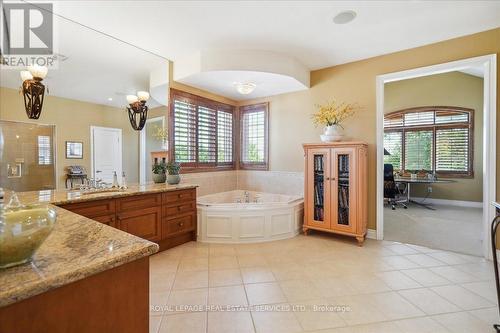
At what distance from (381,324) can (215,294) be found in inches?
53.6

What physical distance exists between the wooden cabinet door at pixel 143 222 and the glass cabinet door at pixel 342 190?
2509 millimetres

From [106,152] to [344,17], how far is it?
10.5ft

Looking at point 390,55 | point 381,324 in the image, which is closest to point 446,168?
point 390,55

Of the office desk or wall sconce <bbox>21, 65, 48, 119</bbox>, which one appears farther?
the office desk

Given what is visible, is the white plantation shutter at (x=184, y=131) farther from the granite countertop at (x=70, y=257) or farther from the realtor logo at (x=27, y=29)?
Result: the granite countertop at (x=70, y=257)

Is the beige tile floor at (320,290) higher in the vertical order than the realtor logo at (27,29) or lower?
lower

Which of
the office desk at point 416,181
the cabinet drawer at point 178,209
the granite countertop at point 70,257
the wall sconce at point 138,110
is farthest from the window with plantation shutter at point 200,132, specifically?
the office desk at point 416,181

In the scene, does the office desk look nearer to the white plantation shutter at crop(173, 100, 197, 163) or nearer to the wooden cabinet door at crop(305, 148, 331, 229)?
the wooden cabinet door at crop(305, 148, 331, 229)

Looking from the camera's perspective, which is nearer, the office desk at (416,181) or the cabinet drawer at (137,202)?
the cabinet drawer at (137,202)

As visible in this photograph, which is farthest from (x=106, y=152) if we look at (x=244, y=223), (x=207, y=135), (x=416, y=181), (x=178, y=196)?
(x=416, y=181)

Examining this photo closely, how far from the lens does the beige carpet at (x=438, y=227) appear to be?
3.47 meters

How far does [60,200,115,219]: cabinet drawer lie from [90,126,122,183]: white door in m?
0.48

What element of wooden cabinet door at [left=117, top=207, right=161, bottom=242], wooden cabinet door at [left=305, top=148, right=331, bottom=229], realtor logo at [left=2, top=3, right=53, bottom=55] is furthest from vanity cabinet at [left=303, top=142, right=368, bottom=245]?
realtor logo at [left=2, top=3, right=53, bottom=55]

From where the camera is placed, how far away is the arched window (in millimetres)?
6047
